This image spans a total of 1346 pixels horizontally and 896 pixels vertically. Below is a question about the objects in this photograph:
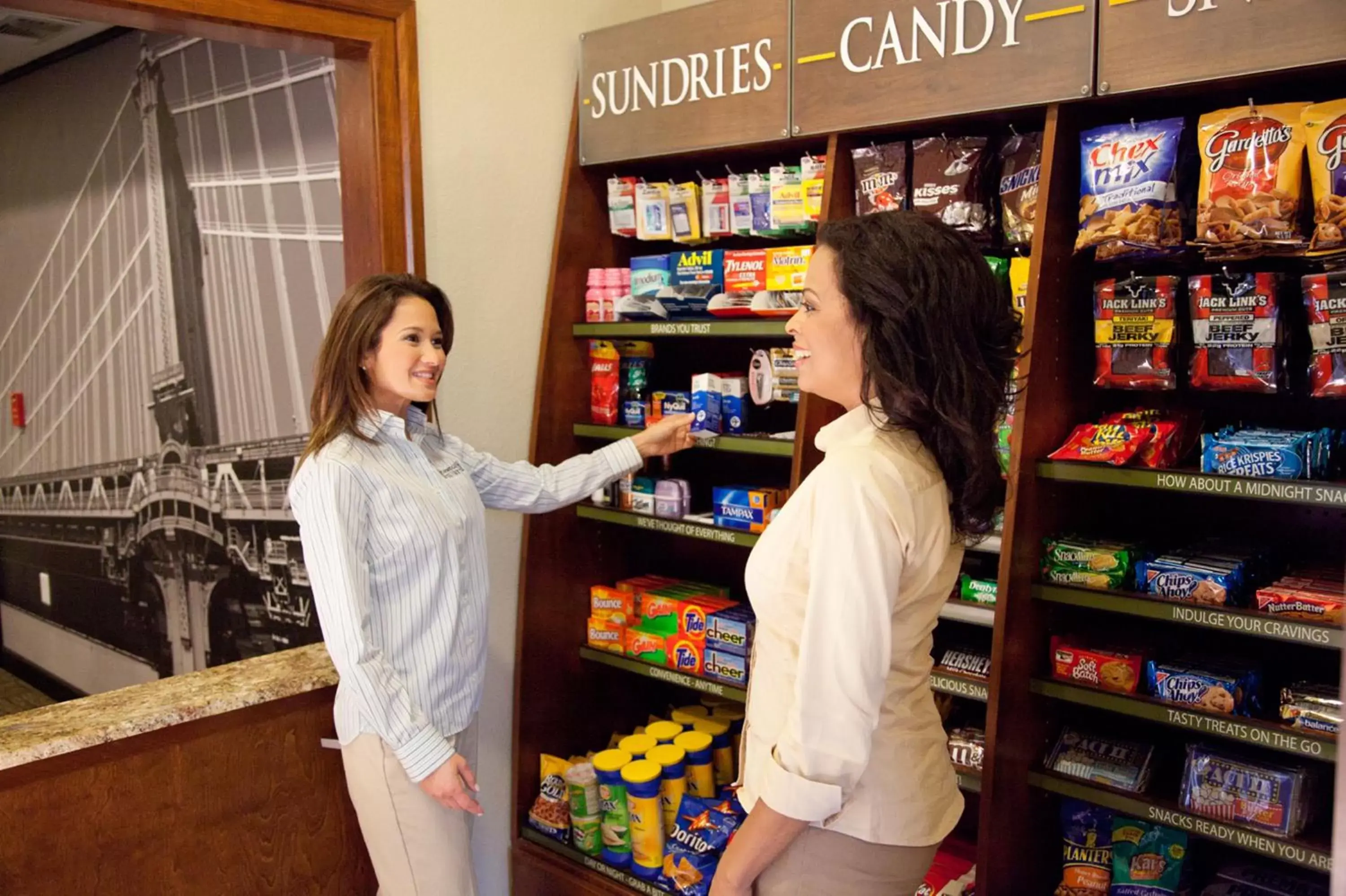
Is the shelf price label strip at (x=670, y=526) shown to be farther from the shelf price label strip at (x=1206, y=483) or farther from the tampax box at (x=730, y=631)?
the shelf price label strip at (x=1206, y=483)

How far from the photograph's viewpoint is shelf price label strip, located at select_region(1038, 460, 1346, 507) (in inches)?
76.2

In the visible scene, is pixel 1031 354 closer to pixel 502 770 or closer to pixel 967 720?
pixel 967 720

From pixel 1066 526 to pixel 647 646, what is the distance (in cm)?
126

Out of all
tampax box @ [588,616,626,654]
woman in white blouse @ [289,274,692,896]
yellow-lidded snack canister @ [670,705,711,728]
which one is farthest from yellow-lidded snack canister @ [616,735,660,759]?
woman in white blouse @ [289,274,692,896]

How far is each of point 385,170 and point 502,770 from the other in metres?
1.77

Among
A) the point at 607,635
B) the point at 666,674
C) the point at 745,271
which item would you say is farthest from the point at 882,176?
the point at 607,635

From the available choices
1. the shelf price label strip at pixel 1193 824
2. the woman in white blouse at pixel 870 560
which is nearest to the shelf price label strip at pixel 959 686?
the shelf price label strip at pixel 1193 824

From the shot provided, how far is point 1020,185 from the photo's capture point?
2332 mm

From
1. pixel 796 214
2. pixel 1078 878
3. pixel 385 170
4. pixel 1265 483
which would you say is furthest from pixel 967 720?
pixel 385 170

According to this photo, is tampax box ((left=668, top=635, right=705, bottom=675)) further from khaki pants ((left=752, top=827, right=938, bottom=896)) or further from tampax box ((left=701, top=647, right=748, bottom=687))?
khaki pants ((left=752, top=827, right=938, bottom=896))

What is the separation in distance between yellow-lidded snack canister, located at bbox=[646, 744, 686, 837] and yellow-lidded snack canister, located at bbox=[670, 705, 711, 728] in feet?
0.71

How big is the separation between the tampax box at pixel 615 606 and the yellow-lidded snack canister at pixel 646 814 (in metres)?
0.44

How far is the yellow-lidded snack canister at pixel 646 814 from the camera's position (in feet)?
9.61

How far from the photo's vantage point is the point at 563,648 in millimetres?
3318
